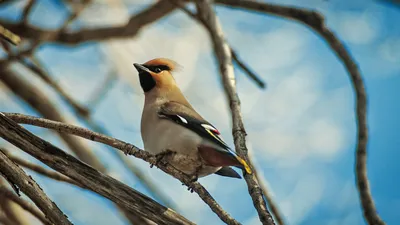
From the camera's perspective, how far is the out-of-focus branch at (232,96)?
56.1 inches

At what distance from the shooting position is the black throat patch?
251 cm

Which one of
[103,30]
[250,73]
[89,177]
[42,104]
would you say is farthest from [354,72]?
[42,104]

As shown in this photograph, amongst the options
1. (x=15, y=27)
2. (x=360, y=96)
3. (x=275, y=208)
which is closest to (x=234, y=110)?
(x=275, y=208)

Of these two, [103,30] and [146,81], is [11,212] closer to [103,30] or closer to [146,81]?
[146,81]

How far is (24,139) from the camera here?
4.58 ft

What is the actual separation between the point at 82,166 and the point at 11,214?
3.82 ft

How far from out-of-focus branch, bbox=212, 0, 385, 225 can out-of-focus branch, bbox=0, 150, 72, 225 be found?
103 centimetres

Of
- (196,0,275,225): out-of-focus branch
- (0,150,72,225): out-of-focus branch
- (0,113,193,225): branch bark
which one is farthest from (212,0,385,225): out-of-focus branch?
(0,150,72,225): out-of-focus branch

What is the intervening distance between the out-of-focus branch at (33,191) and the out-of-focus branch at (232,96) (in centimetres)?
43

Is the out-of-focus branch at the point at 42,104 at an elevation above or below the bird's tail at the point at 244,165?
above

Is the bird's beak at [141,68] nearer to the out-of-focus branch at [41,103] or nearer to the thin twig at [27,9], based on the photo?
the thin twig at [27,9]

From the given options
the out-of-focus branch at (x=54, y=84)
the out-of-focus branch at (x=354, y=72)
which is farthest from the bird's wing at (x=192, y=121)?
the out-of-focus branch at (x=54, y=84)

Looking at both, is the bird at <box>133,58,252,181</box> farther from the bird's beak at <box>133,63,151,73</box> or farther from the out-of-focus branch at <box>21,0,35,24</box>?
the out-of-focus branch at <box>21,0,35,24</box>

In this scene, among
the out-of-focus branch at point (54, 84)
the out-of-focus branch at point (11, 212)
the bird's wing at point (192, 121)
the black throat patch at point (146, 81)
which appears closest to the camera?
the bird's wing at point (192, 121)
